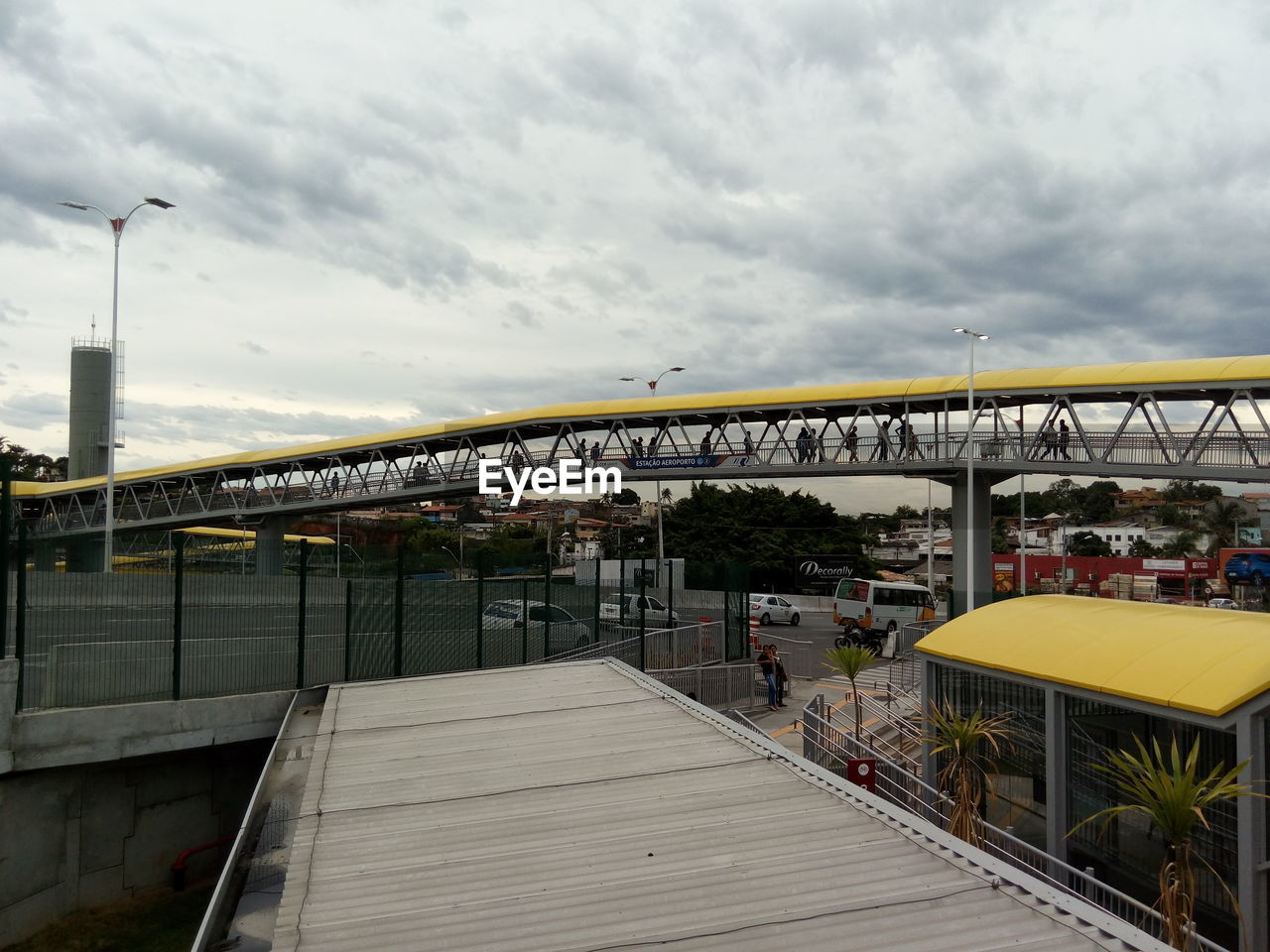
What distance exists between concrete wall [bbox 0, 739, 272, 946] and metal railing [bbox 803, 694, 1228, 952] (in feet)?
25.0

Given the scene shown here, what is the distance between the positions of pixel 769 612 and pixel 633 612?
2137 centimetres

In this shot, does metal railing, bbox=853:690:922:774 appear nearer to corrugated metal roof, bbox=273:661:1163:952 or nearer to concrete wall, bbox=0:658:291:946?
corrugated metal roof, bbox=273:661:1163:952

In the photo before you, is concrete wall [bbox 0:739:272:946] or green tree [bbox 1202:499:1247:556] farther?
green tree [bbox 1202:499:1247:556]

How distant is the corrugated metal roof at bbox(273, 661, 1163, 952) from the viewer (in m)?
4.38

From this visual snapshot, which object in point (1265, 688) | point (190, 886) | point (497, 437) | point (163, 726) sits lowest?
point (190, 886)

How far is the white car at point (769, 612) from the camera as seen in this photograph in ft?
132

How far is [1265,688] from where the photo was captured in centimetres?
728

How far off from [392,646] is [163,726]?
322 cm

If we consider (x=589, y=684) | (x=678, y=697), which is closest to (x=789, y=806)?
(x=678, y=697)

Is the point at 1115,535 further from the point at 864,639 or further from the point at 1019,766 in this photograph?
the point at 1019,766

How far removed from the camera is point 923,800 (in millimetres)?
10484

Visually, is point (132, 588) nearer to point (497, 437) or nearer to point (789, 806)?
point (789, 806)

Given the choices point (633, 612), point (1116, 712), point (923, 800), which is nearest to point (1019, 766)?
point (923, 800)

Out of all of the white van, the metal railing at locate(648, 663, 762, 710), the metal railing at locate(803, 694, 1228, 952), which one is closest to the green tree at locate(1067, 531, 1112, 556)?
the white van
